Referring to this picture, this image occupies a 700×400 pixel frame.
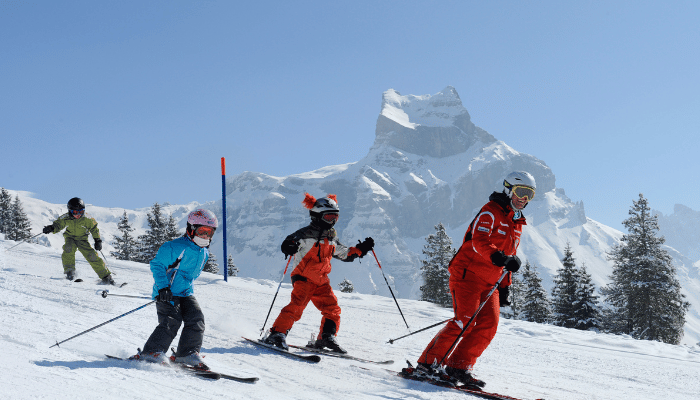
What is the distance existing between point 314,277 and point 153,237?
1280 inches

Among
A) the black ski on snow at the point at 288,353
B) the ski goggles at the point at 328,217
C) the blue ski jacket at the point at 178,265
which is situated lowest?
the black ski on snow at the point at 288,353

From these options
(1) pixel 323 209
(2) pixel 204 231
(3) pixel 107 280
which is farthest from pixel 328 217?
(3) pixel 107 280

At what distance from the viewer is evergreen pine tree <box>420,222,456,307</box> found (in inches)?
1231

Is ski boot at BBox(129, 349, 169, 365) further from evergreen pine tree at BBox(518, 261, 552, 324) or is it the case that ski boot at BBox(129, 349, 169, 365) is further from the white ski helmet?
evergreen pine tree at BBox(518, 261, 552, 324)

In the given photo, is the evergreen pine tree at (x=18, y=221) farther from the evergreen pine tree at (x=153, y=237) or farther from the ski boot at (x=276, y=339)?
the ski boot at (x=276, y=339)

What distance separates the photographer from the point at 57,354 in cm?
398

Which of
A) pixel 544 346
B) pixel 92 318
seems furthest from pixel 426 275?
pixel 92 318

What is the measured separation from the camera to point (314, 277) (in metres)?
5.74

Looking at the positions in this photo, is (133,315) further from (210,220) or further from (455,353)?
(455,353)

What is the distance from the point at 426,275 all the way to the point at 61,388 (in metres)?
31.1

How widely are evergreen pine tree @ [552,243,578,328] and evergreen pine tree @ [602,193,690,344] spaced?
9.35ft

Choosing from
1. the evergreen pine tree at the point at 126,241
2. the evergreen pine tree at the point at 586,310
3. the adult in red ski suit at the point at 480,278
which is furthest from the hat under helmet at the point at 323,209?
the evergreen pine tree at the point at 126,241

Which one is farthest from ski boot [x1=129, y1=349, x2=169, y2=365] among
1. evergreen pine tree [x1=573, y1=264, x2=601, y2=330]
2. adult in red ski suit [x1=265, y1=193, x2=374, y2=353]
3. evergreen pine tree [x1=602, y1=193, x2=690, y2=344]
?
evergreen pine tree [x1=602, y1=193, x2=690, y2=344]

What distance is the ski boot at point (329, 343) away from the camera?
5.60m
